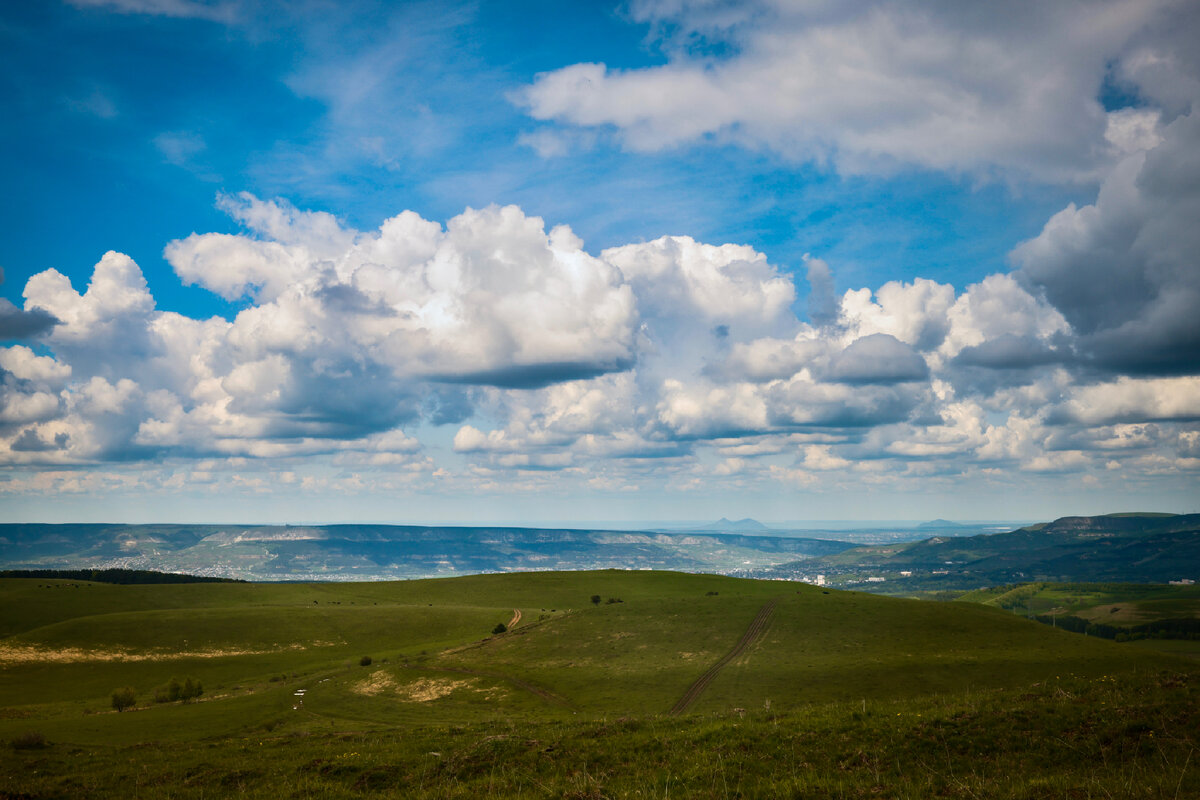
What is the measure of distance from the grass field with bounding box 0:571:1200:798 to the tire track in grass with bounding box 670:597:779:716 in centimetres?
141

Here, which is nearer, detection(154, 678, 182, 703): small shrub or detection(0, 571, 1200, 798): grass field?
detection(0, 571, 1200, 798): grass field

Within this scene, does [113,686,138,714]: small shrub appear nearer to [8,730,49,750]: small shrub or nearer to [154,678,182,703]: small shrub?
[154,678,182,703]: small shrub

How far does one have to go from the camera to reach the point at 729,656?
93.2m

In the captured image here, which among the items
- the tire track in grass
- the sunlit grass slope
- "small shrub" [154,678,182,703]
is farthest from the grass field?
"small shrub" [154,678,182,703]

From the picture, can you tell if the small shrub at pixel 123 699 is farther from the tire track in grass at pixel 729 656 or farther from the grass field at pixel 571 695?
the tire track in grass at pixel 729 656

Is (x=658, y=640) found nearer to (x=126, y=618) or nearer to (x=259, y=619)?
(x=259, y=619)

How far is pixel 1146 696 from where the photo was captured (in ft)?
70.4

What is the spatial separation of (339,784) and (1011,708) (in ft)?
77.0

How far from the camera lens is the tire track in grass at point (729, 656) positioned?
228 feet

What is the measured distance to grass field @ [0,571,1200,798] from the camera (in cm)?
1856

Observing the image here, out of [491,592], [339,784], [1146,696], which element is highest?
[1146,696]

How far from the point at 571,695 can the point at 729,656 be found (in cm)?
2840

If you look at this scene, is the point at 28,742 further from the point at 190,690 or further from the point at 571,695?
the point at 571,695

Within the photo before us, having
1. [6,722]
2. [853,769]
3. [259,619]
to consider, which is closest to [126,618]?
[259,619]
